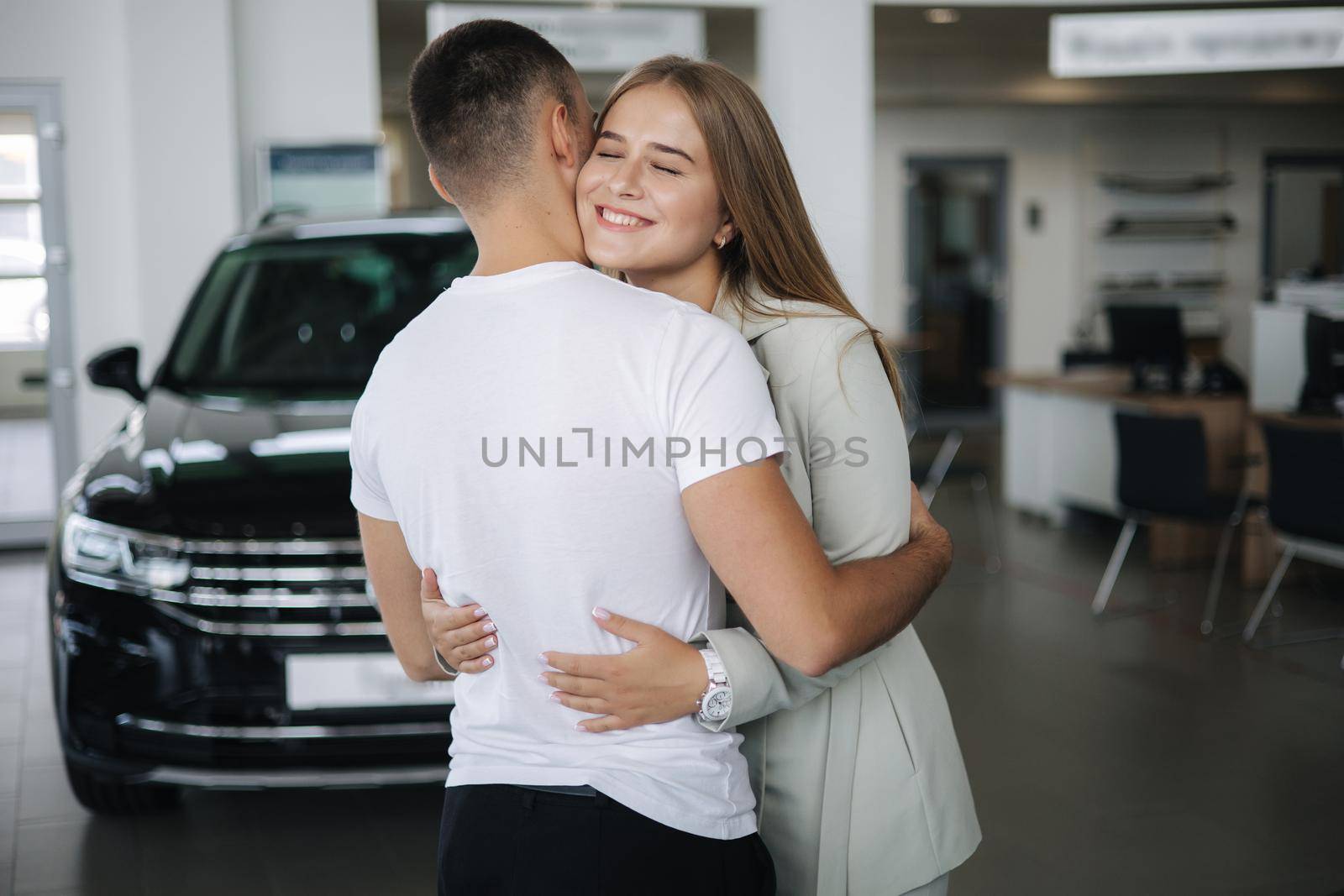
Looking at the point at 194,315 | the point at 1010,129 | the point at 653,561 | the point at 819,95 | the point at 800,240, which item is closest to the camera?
the point at 653,561

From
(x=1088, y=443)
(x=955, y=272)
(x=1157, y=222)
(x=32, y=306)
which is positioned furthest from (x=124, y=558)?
(x=1157, y=222)

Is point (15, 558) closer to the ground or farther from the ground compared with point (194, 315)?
closer to the ground

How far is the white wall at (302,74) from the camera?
6652 mm

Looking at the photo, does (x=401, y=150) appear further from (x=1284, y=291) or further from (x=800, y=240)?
(x=800, y=240)

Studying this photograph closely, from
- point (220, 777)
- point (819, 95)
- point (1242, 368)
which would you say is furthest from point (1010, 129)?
point (220, 777)

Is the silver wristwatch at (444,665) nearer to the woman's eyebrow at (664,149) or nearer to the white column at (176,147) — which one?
the woman's eyebrow at (664,149)

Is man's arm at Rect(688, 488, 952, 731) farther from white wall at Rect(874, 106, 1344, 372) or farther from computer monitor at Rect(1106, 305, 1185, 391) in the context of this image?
white wall at Rect(874, 106, 1344, 372)

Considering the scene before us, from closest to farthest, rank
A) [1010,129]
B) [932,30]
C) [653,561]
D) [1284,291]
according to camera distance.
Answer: [653,561], [1284,291], [932,30], [1010,129]

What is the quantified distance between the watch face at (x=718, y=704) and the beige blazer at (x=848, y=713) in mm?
58

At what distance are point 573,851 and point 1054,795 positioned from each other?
8.13ft

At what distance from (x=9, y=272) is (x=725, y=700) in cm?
684

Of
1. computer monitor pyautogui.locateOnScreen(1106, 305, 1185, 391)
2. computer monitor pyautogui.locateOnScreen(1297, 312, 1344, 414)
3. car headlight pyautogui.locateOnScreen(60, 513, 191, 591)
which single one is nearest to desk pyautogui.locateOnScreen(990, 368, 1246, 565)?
computer monitor pyautogui.locateOnScreen(1106, 305, 1185, 391)

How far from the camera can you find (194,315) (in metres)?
3.59

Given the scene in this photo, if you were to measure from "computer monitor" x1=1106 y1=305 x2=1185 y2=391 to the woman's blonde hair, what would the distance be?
6.11m
